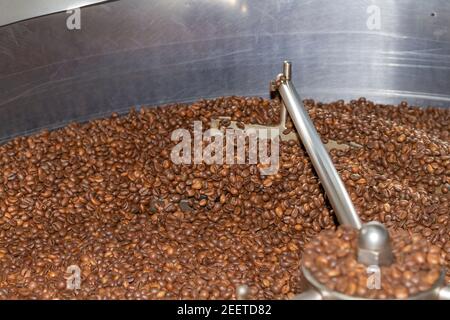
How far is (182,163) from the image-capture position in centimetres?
239

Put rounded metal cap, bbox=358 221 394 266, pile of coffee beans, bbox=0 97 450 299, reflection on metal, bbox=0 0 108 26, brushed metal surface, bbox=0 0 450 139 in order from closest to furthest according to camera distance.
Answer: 1. rounded metal cap, bbox=358 221 394 266
2. pile of coffee beans, bbox=0 97 450 299
3. reflection on metal, bbox=0 0 108 26
4. brushed metal surface, bbox=0 0 450 139

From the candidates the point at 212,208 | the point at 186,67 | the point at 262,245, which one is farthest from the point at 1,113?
the point at 262,245

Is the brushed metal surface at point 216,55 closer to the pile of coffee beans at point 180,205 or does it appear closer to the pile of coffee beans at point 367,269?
the pile of coffee beans at point 180,205

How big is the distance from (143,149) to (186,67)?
2.19ft

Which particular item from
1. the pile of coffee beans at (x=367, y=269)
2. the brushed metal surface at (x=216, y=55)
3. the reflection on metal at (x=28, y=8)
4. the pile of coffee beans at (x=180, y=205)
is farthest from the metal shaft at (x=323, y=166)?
the reflection on metal at (x=28, y=8)

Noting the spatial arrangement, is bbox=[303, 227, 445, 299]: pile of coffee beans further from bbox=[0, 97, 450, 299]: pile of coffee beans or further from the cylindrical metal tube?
bbox=[0, 97, 450, 299]: pile of coffee beans

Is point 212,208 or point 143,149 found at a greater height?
point 143,149

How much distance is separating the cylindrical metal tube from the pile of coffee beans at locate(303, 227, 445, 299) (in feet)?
0.34

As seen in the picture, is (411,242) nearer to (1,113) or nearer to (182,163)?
(182,163)

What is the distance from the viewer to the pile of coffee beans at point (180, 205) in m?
1.95

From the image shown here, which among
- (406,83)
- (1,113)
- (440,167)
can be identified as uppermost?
(406,83)

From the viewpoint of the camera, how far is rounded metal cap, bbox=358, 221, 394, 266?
1.27 metres

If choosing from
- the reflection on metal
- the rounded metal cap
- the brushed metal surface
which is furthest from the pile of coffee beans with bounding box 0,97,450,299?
the rounded metal cap

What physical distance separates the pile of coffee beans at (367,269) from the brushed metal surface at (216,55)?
1.78 meters
